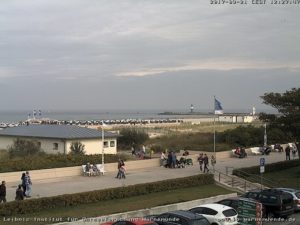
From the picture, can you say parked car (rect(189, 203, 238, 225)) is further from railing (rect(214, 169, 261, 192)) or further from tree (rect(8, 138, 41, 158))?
tree (rect(8, 138, 41, 158))

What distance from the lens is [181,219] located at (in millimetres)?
18359

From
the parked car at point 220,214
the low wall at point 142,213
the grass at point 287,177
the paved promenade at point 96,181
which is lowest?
the grass at point 287,177

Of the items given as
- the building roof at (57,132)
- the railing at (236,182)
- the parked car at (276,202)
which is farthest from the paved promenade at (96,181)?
the parked car at (276,202)

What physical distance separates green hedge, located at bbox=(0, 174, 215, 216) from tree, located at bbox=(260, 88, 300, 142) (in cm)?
953

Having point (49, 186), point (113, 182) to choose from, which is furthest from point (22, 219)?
point (113, 182)

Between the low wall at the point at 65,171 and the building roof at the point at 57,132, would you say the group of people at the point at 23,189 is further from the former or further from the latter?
the building roof at the point at 57,132

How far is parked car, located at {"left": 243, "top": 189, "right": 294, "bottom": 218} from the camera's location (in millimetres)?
24828

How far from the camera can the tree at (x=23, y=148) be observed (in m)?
40.6

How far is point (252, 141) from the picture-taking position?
60312 mm

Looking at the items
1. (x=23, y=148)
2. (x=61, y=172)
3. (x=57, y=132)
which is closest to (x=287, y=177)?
(x=61, y=172)

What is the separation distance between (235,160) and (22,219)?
28.0 m

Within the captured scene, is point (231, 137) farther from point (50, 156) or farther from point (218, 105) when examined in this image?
point (50, 156)

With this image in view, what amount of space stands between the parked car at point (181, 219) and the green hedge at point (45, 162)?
53.5 feet

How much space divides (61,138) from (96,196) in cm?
1640
